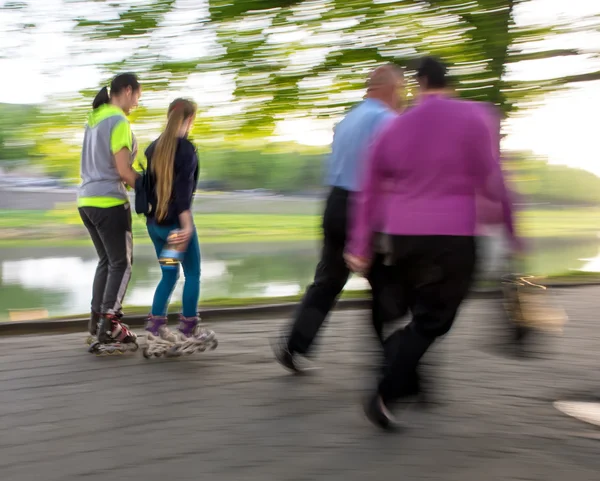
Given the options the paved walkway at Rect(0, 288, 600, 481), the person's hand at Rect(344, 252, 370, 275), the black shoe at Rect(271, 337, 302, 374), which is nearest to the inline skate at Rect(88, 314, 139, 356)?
the paved walkway at Rect(0, 288, 600, 481)

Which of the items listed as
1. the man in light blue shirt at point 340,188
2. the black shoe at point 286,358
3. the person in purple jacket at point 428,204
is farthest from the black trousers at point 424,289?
the black shoe at point 286,358

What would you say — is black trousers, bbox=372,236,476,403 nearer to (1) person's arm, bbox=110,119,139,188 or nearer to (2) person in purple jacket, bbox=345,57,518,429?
(2) person in purple jacket, bbox=345,57,518,429

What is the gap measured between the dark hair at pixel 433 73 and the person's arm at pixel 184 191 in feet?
6.85

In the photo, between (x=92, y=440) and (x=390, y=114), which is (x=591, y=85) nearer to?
(x=390, y=114)

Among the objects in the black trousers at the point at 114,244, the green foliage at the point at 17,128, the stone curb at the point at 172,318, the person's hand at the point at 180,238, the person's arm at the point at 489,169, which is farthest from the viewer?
the green foliage at the point at 17,128

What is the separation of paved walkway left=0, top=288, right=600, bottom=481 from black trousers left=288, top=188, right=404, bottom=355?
26 centimetres

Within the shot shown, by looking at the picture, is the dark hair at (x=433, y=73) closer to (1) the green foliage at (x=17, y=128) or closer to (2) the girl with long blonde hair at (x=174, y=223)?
(2) the girl with long blonde hair at (x=174, y=223)

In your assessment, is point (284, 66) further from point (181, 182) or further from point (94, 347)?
point (94, 347)

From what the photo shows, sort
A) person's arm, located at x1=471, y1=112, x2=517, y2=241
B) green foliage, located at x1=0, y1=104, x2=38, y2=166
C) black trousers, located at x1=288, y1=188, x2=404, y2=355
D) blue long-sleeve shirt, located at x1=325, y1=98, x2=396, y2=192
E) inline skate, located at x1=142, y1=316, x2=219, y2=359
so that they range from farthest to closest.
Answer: green foliage, located at x1=0, y1=104, x2=38, y2=166 → inline skate, located at x1=142, y1=316, x2=219, y2=359 → black trousers, located at x1=288, y1=188, x2=404, y2=355 → blue long-sleeve shirt, located at x1=325, y1=98, x2=396, y2=192 → person's arm, located at x1=471, y1=112, x2=517, y2=241

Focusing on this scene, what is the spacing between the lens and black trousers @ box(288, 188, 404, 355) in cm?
466

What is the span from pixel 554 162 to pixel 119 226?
4.03m

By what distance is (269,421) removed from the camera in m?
3.99

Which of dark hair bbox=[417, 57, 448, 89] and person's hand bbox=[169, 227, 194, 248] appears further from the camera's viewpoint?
person's hand bbox=[169, 227, 194, 248]

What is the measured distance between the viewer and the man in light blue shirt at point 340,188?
4.52 metres
